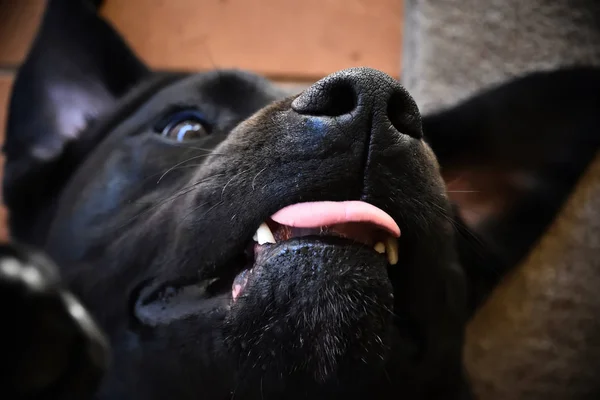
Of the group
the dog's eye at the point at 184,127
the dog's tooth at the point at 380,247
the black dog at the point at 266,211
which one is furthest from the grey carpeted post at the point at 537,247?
the dog's tooth at the point at 380,247

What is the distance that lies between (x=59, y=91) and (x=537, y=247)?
113cm

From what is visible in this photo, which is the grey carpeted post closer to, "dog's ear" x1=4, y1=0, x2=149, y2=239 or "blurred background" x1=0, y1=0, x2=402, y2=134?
"blurred background" x1=0, y1=0, x2=402, y2=134

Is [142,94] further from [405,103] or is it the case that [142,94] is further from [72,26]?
[405,103]

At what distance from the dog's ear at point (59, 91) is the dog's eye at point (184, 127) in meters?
0.30

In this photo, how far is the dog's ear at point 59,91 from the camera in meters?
1.17

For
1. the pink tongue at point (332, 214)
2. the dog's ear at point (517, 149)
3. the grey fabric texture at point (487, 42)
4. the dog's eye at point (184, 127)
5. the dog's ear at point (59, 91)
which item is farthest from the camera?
the grey fabric texture at point (487, 42)

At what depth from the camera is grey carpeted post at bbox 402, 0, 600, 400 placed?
134 centimetres

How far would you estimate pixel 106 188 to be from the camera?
3.11 feet

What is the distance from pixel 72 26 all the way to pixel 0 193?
15.1 inches

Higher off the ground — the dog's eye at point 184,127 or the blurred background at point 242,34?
the dog's eye at point 184,127

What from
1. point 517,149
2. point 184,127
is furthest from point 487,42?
point 184,127

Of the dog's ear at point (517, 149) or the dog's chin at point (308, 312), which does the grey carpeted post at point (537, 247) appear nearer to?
the dog's ear at point (517, 149)

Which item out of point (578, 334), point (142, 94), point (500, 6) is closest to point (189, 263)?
point (142, 94)

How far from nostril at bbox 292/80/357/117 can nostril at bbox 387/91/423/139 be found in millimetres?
44
